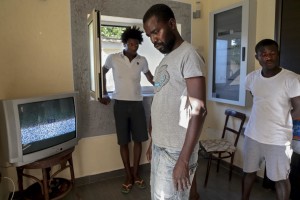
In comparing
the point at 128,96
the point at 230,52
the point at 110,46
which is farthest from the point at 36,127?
the point at 230,52

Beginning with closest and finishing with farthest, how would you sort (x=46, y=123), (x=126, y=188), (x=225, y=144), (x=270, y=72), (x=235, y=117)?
(x=270, y=72) < (x=46, y=123) < (x=126, y=188) < (x=225, y=144) < (x=235, y=117)

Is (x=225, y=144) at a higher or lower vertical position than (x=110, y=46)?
lower

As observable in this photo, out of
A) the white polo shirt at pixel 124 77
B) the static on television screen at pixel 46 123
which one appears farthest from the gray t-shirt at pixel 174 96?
the white polo shirt at pixel 124 77

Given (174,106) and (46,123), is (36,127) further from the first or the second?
(174,106)

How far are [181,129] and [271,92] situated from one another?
3.09 ft

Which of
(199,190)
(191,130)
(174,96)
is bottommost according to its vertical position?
(199,190)

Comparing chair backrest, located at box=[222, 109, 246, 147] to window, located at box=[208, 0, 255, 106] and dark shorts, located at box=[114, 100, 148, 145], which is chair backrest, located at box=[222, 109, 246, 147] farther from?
dark shorts, located at box=[114, 100, 148, 145]

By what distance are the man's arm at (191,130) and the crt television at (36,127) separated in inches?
47.9

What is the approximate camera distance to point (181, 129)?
1.06 meters

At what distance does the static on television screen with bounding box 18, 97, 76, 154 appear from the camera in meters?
1.66

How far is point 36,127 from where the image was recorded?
172cm

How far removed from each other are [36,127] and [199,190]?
5.45ft

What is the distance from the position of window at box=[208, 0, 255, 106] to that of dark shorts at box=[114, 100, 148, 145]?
1.06 metres

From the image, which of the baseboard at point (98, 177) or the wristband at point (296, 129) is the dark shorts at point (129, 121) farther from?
the wristband at point (296, 129)
